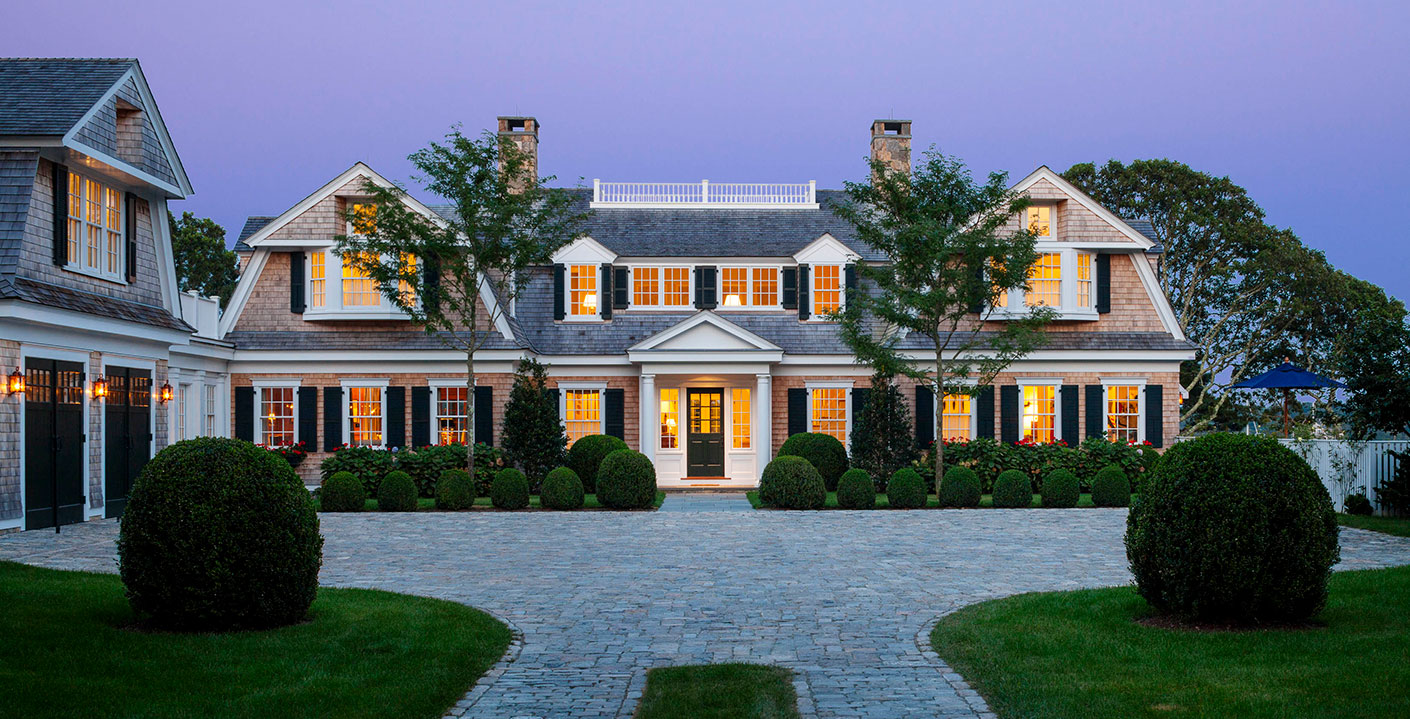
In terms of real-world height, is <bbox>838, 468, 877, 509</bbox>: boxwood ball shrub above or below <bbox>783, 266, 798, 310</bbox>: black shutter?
below

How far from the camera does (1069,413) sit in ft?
84.6

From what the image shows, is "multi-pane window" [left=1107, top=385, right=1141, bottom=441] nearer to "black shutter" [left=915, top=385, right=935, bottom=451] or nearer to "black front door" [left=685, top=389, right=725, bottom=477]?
"black shutter" [left=915, top=385, right=935, bottom=451]

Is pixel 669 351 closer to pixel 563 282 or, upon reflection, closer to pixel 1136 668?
pixel 563 282

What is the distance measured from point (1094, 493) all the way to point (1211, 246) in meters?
20.6

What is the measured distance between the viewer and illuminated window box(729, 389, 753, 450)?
26.6 meters

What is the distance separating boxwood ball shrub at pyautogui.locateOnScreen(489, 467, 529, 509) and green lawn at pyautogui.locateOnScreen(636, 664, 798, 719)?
13.3 metres

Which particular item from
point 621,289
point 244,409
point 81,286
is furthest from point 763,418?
point 81,286

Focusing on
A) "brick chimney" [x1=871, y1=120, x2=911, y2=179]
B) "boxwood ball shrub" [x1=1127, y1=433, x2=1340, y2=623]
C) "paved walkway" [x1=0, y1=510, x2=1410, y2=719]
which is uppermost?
"brick chimney" [x1=871, y1=120, x2=911, y2=179]

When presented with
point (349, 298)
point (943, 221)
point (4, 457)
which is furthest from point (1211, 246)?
point (4, 457)

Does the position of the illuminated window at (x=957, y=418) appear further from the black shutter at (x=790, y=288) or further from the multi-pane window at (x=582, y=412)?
the multi-pane window at (x=582, y=412)

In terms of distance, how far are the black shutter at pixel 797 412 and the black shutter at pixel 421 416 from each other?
8.47m

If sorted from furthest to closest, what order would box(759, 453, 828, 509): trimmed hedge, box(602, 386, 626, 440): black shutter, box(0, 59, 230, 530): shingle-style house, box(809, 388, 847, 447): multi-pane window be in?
box(809, 388, 847, 447): multi-pane window → box(602, 386, 626, 440): black shutter → box(759, 453, 828, 509): trimmed hedge → box(0, 59, 230, 530): shingle-style house

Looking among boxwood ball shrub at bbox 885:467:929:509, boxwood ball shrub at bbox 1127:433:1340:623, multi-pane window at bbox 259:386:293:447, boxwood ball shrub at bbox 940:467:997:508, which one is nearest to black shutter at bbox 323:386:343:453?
multi-pane window at bbox 259:386:293:447

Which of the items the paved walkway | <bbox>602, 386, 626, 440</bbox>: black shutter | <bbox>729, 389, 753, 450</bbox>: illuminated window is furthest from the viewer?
<bbox>729, 389, 753, 450</bbox>: illuminated window
